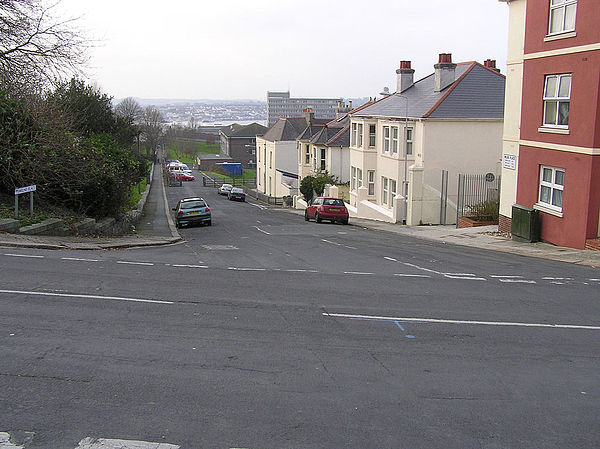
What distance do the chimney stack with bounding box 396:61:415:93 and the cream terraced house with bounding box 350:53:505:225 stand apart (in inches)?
75.2

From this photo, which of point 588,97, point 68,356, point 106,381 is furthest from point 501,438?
point 588,97

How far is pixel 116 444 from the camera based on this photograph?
17.2 ft

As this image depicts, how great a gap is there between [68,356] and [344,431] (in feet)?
11.8

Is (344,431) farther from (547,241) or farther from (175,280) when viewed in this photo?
(547,241)

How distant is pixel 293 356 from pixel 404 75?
33438 mm

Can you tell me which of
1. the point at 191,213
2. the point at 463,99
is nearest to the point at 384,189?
the point at 463,99

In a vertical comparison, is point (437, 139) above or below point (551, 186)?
above

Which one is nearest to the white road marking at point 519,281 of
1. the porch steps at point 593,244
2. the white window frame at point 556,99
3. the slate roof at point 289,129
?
the porch steps at point 593,244

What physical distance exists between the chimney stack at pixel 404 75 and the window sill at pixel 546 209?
19.8 meters

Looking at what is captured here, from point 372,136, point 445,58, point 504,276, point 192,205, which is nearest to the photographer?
point 504,276

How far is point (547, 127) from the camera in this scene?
19.9m

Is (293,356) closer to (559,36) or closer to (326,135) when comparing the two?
(559,36)

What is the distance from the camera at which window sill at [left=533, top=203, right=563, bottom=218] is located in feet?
62.8

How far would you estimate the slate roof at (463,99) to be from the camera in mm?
31625
